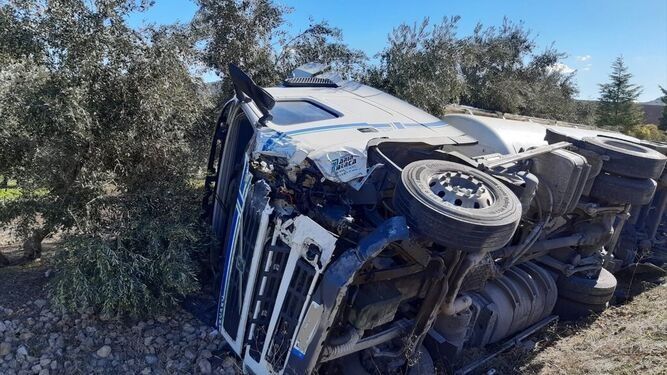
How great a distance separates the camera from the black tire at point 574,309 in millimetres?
4699

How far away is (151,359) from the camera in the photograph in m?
3.35

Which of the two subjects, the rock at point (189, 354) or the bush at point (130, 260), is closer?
the rock at point (189, 354)

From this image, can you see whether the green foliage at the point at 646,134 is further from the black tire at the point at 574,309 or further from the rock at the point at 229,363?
the rock at the point at 229,363

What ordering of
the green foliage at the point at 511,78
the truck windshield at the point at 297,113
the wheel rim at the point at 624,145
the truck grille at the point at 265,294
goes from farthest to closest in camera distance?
the green foliage at the point at 511,78
the wheel rim at the point at 624,145
the truck windshield at the point at 297,113
the truck grille at the point at 265,294

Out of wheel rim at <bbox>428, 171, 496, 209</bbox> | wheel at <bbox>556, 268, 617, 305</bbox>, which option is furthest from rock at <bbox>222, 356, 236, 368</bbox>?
wheel at <bbox>556, 268, 617, 305</bbox>

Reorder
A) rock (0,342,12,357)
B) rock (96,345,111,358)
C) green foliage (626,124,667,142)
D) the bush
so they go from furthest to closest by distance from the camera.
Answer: green foliage (626,124,667,142), the bush, rock (96,345,111,358), rock (0,342,12,357)

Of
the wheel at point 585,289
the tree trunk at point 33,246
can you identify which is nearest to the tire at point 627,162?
the wheel at point 585,289

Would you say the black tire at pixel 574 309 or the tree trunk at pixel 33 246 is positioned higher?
the black tire at pixel 574 309

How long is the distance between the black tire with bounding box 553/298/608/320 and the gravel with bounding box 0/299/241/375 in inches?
132

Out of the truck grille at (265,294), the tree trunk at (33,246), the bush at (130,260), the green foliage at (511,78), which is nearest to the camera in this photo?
the truck grille at (265,294)

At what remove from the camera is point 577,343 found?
4.20 metres

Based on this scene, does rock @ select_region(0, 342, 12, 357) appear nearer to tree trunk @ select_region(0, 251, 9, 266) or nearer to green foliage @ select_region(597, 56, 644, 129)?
tree trunk @ select_region(0, 251, 9, 266)

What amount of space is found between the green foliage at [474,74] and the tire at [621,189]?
4832 millimetres

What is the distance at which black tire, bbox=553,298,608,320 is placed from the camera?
470 cm
